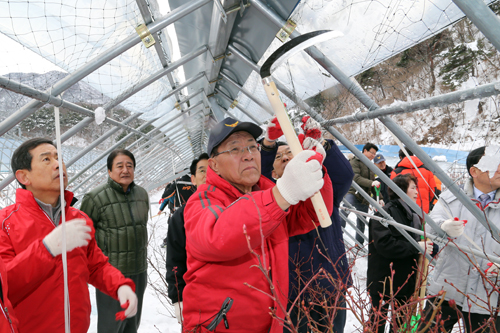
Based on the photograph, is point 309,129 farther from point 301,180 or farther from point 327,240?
point 327,240

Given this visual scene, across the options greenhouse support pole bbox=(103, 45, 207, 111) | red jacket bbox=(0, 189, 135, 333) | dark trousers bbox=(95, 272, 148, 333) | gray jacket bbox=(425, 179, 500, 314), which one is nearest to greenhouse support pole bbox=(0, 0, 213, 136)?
red jacket bbox=(0, 189, 135, 333)

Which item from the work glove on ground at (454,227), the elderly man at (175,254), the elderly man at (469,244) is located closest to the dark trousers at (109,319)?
the elderly man at (175,254)

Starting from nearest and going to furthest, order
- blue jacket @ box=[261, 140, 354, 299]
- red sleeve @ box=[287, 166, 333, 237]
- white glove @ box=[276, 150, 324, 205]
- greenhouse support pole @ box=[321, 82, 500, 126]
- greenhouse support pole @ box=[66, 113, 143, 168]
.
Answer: white glove @ box=[276, 150, 324, 205] < greenhouse support pole @ box=[321, 82, 500, 126] < red sleeve @ box=[287, 166, 333, 237] < blue jacket @ box=[261, 140, 354, 299] < greenhouse support pole @ box=[66, 113, 143, 168]

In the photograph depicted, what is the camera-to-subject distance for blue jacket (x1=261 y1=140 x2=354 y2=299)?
1.87 m

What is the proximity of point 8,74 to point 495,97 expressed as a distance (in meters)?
2.29

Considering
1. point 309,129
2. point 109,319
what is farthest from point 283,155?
point 109,319

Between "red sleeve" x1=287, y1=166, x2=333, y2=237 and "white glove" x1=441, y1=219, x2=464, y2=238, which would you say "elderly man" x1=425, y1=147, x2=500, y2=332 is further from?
"red sleeve" x1=287, y1=166, x2=333, y2=237

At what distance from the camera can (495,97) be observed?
1.11 meters

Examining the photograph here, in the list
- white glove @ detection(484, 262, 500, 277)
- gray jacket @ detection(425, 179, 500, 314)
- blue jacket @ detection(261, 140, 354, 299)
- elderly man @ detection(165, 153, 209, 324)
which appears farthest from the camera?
elderly man @ detection(165, 153, 209, 324)

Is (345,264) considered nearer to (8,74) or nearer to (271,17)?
(271,17)

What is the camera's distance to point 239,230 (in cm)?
100

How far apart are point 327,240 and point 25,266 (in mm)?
1686

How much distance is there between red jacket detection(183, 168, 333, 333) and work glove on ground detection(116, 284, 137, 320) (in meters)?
0.39

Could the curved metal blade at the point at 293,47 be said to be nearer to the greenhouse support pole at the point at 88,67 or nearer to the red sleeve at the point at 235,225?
the red sleeve at the point at 235,225
